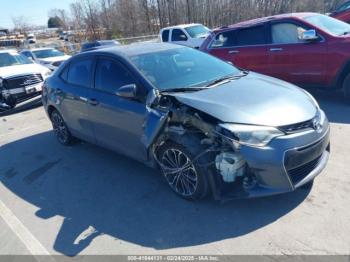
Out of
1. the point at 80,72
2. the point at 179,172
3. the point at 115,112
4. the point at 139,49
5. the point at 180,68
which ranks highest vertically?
the point at 139,49

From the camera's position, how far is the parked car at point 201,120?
119 inches

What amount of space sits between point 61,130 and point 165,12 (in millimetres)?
27424

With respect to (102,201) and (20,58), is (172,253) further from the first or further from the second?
(20,58)

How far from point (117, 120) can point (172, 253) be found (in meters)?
1.92

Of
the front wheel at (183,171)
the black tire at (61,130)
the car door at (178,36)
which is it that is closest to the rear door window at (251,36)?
the black tire at (61,130)

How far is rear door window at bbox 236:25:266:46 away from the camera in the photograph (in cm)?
694

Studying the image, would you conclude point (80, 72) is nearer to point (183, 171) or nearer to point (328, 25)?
point (183, 171)

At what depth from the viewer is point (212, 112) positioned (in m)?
3.22

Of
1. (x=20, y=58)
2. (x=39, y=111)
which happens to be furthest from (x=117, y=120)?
(x=20, y=58)

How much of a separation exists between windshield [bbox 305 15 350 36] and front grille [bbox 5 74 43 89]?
7.69 metres

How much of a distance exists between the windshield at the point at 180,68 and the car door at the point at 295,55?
241 cm

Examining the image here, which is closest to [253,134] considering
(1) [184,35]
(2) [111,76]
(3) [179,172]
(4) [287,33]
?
(3) [179,172]

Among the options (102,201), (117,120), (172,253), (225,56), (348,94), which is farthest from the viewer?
(225,56)

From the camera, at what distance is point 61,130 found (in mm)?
5859
